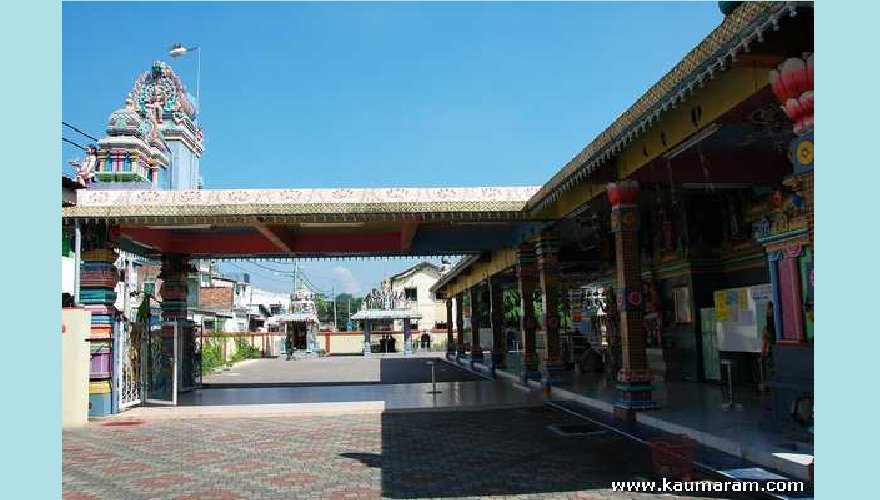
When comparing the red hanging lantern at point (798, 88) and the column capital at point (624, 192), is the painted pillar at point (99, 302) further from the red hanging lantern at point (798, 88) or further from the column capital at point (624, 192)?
the red hanging lantern at point (798, 88)

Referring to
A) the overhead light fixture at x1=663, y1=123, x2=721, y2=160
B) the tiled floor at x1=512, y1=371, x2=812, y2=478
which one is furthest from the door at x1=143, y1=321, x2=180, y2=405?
the overhead light fixture at x1=663, y1=123, x2=721, y2=160

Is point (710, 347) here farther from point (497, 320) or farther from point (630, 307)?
point (497, 320)

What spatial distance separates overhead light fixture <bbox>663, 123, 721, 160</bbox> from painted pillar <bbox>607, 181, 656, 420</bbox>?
1251 millimetres

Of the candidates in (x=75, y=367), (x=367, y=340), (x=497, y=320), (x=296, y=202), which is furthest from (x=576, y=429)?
(x=367, y=340)

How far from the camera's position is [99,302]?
13.2m

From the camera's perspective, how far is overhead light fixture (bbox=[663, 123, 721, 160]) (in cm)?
782

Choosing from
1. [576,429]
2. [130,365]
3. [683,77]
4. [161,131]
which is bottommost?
[576,429]

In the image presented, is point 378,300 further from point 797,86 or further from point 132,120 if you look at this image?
point 797,86

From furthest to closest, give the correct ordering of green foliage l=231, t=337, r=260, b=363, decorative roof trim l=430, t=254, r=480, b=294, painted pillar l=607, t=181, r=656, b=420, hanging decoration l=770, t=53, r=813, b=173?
1. green foliage l=231, t=337, r=260, b=363
2. decorative roof trim l=430, t=254, r=480, b=294
3. painted pillar l=607, t=181, r=656, b=420
4. hanging decoration l=770, t=53, r=813, b=173

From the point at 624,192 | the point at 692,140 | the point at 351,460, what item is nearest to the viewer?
the point at 351,460

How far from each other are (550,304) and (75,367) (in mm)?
9186

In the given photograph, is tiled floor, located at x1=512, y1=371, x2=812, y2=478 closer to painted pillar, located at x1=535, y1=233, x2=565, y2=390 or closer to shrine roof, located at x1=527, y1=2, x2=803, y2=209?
painted pillar, located at x1=535, y1=233, x2=565, y2=390

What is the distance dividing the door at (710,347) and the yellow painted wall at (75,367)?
39.3 feet

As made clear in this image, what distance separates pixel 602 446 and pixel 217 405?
28.6 ft
